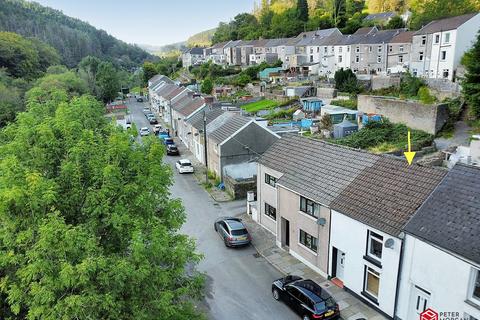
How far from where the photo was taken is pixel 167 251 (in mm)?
9703

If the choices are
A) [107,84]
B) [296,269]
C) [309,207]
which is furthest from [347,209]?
[107,84]

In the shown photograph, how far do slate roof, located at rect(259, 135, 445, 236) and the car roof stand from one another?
354 cm

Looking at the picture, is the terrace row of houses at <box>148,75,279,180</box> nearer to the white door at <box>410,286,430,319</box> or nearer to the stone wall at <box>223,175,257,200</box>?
the stone wall at <box>223,175,257,200</box>

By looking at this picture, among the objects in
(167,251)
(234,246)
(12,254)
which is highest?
(12,254)

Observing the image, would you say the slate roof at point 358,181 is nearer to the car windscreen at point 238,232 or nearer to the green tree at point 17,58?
the car windscreen at point 238,232

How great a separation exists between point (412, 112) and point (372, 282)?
26765 millimetres

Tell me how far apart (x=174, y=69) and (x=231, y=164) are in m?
117

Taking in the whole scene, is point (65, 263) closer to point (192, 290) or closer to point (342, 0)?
point (192, 290)

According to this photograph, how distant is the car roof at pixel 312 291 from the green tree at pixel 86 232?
20.2ft

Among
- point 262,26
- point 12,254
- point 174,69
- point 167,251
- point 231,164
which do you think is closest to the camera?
point 12,254

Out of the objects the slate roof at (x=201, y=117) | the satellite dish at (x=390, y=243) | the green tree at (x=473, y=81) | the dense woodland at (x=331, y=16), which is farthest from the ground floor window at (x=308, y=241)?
the dense woodland at (x=331, y=16)

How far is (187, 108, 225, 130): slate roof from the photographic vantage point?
38672 millimetres

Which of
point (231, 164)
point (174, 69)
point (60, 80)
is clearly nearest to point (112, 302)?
point (231, 164)

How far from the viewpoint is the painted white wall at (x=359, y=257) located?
14.2 m
